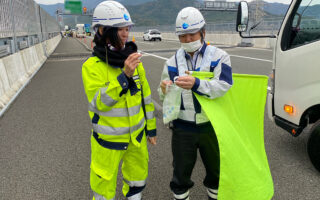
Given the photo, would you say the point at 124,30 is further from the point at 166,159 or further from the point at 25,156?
the point at 25,156

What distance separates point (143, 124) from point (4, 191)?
195cm

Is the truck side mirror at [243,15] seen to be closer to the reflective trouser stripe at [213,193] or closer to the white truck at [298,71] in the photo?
the white truck at [298,71]

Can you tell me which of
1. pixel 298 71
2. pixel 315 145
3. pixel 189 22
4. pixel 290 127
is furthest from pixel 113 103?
pixel 315 145

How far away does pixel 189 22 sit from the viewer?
204 centimetres

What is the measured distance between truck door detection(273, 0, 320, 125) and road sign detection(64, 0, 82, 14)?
66.4 metres

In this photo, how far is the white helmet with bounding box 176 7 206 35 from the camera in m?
2.05

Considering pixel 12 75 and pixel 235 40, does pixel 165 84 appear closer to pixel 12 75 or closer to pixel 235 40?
pixel 12 75

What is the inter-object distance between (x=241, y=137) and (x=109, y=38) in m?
1.29

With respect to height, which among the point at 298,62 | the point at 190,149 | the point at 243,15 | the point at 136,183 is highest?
the point at 243,15

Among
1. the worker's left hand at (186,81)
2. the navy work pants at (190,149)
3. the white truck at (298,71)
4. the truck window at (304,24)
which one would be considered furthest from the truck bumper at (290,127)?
the worker's left hand at (186,81)

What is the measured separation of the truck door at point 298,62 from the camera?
2.83 m

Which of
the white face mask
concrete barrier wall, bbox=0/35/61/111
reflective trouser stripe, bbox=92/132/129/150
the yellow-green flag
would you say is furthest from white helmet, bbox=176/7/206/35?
concrete barrier wall, bbox=0/35/61/111

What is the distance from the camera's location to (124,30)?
1.98m

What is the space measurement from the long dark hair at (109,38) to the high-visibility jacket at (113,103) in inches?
5.5
